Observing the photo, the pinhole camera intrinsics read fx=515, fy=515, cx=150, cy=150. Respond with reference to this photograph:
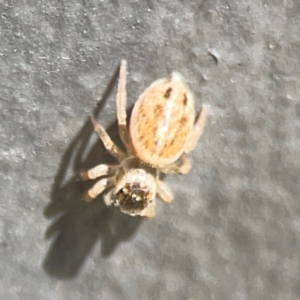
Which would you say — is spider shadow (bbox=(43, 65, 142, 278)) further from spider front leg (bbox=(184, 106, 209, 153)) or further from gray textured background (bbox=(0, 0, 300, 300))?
spider front leg (bbox=(184, 106, 209, 153))

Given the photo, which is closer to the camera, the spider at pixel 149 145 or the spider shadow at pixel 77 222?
the spider at pixel 149 145

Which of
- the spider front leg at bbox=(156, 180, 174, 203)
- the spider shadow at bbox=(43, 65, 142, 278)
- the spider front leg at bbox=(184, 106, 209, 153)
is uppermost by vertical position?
the spider front leg at bbox=(184, 106, 209, 153)

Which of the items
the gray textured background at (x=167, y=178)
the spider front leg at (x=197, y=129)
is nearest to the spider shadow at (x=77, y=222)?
the gray textured background at (x=167, y=178)

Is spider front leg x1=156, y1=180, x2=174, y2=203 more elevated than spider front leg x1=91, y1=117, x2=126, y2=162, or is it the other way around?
spider front leg x1=91, y1=117, x2=126, y2=162

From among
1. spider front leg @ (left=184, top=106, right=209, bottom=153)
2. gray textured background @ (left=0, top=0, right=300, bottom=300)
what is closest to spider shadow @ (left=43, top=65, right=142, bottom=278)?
gray textured background @ (left=0, top=0, right=300, bottom=300)

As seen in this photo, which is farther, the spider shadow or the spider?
the spider shadow

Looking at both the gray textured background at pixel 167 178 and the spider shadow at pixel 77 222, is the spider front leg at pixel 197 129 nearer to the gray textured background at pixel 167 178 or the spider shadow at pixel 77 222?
the gray textured background at pixel 167 178

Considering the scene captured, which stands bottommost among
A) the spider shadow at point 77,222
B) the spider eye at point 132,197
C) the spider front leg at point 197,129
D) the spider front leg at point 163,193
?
the spider shadow at point 77,222
